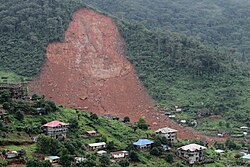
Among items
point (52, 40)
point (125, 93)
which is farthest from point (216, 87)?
point (52, 40)

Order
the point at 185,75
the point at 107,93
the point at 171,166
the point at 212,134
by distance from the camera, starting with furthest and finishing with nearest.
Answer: the point at 185,75, the point at 107,93, the point at 212,134, the point at 171,166

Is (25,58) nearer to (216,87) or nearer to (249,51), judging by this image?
(216,87)

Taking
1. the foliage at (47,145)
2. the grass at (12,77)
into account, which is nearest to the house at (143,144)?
the foliage at (47,145)

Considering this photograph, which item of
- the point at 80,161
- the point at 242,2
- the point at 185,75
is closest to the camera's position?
the point at 80,161

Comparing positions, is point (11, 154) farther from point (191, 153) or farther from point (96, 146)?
point (191, 153)

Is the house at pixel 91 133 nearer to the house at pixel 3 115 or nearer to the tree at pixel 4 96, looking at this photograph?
the house at pixel 3 115

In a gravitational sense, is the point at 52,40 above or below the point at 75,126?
above
